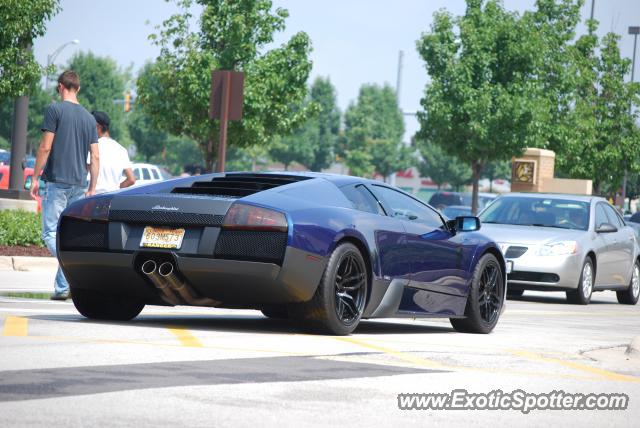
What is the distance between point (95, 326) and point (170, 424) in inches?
150

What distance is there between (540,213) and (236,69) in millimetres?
17304

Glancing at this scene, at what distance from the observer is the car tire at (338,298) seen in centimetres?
862

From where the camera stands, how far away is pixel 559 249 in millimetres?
17156

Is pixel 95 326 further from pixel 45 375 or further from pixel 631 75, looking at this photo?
pixel 631 75

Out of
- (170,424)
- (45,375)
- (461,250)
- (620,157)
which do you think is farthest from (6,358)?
(620,157)

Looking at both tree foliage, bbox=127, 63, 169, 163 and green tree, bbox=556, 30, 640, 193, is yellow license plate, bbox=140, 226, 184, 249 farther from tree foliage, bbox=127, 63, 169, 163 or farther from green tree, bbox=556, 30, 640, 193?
tree foliage, bbox=127, 63, 169, 163

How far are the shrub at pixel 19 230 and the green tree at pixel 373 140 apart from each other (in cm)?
8299

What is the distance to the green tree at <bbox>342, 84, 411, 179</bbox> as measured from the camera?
337 ft

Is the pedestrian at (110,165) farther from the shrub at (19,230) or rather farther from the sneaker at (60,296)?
the shrub at (19,230)

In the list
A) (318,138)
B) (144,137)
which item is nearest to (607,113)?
(144,137)

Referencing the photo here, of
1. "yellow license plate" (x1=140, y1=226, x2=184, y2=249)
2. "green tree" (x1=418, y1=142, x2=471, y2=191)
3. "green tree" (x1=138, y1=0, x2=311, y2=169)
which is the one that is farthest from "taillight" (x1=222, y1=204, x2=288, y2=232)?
"green tree" (x1=418, y1=142, x2=471, y2=191)

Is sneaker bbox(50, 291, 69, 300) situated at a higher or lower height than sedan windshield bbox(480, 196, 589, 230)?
lower

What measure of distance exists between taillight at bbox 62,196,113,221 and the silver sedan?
888 cm

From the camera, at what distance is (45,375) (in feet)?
20.1
